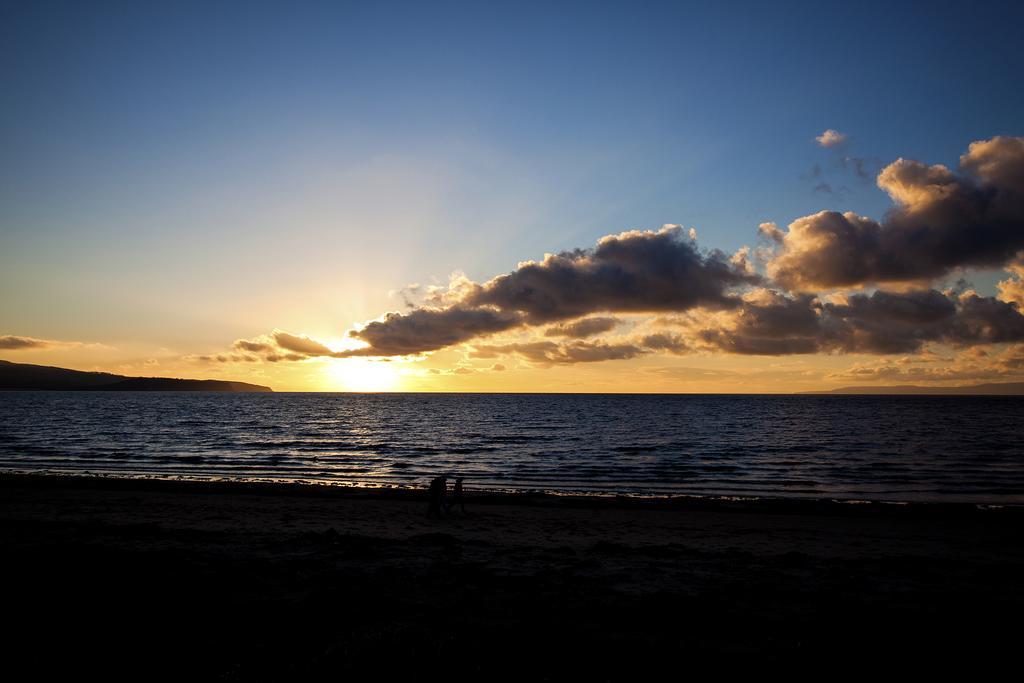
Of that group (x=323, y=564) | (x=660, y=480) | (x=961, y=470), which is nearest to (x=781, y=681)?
(x=323, y=564)

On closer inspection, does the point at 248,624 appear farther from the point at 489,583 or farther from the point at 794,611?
the point at 794,611

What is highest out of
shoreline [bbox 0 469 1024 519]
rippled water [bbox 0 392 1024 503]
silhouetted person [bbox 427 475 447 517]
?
silhouetted person [bbox 427 475 447 517]

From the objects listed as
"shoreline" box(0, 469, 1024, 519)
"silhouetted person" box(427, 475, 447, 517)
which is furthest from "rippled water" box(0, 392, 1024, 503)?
"silhouetted person" box(427, 475, 447, 517)

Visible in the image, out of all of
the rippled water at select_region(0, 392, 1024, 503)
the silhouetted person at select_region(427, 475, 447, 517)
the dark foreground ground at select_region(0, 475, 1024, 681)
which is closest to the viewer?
the dark foreground ground at select_region(0, 475, 1024, 681)

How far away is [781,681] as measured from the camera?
24.2 ft

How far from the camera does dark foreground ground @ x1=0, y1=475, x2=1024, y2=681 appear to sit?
7578 millimetres

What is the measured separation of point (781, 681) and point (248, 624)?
25.6 ft

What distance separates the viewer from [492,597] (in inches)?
→ 418

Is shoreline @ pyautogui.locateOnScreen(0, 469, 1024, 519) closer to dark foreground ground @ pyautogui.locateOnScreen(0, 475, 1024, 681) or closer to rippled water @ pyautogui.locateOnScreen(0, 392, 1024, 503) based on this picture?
rippled water @ pyautogui.locateOnScreen(0, 392, 1024, 503)

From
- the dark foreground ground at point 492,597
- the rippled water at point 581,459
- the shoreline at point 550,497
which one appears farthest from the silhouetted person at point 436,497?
the rippled water at point 581,459

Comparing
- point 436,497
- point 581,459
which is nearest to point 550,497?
point 436,497

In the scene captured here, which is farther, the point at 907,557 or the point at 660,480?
the point at 660,480

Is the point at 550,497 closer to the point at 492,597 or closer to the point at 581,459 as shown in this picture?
the point at 492,597

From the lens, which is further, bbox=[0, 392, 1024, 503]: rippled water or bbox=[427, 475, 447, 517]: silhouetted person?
bbox=[0, 392, 1024, 503]: rippled water
